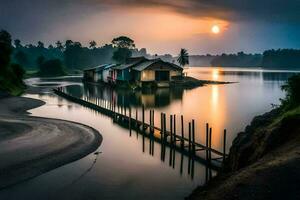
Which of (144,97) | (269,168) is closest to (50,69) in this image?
(144,97)

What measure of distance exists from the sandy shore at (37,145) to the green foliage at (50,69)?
114m

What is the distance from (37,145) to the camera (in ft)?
92.6

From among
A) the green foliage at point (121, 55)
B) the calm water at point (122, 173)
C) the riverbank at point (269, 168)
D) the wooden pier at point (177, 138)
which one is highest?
the green foliage at point (121, 55)

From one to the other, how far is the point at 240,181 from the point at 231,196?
113 centimetres

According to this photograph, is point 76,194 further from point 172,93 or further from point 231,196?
point 172,93

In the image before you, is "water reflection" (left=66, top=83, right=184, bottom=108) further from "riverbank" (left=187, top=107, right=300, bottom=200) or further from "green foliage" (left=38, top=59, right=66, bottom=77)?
"green foliage" (left=38, top=59, right=66, bottom=77)

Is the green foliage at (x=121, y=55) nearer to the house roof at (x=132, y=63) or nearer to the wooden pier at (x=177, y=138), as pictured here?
the house roof at (x=132, y=63)

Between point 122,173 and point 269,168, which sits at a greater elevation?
point 269,168

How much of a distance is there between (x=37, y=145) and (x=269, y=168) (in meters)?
19.8

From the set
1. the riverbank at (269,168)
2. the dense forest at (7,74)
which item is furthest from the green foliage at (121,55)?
the riverbank at (269,168)

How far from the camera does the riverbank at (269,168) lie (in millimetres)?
14266

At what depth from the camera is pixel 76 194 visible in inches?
787

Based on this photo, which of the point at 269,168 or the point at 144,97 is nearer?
the point at 269,168

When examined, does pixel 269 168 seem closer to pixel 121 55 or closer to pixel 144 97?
pixel 144 97
